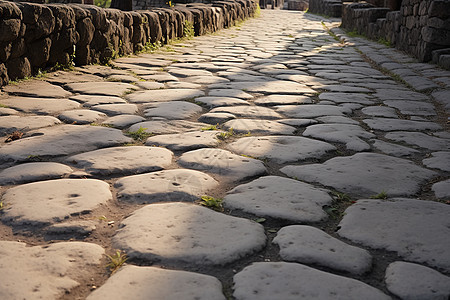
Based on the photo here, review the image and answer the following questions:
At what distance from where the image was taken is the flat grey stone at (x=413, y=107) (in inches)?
129

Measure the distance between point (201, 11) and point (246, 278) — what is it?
793 cm

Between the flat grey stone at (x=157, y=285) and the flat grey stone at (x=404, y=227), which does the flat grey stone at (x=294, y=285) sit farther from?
the flat grey stone at (x=404, y=227)

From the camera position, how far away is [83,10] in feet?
13.8

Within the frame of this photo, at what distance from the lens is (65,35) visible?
3.99 m

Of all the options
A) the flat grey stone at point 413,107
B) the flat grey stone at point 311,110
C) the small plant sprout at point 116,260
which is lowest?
the flat grey stone at point 413,107

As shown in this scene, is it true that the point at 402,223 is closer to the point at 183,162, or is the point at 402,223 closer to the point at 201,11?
the point at 183,162

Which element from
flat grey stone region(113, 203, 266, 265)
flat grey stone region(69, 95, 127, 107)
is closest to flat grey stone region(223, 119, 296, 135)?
flat grey stone region(69, 95, 127, 107)

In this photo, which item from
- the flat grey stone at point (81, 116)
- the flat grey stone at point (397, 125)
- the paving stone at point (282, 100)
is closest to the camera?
the flat grey stone at point (81, 116)

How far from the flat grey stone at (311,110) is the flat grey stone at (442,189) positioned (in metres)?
1.22

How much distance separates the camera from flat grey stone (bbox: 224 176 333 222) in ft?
5.24

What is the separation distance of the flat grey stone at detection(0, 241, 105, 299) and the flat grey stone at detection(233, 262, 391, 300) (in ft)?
1.28

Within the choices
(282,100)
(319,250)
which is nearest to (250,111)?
(282,100)

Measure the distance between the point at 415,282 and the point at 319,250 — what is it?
0.26m

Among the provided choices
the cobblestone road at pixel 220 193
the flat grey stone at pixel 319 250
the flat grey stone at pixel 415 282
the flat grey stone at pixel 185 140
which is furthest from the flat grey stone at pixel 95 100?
the flat grey stone at pixel 415 282
